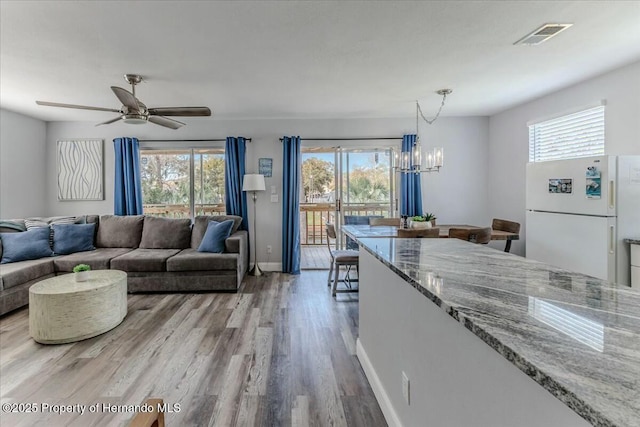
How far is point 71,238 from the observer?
4309mm

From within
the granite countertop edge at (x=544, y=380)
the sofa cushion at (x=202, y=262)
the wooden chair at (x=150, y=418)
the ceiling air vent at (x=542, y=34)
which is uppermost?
the ceiling air vent at (x=542, y=34)

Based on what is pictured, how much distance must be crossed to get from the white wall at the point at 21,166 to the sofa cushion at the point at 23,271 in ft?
4.71

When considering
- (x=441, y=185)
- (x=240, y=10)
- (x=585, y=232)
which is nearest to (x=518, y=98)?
(x=441, y=185)

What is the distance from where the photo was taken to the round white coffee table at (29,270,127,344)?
8.66 ft

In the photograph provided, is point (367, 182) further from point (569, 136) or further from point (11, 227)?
point (11, 227)

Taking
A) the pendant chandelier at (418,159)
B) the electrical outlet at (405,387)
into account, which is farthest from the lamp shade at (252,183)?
the electrical outlet at (405,387)

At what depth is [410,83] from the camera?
349 centimetres

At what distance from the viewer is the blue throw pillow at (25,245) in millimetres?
3730

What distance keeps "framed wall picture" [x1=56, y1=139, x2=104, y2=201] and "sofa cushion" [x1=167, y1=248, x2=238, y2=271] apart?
89.8 inches

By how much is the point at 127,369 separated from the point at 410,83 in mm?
3740

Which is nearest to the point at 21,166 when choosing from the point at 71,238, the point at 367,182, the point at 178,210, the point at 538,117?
the point at 71,238

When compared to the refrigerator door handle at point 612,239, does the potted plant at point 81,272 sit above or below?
below

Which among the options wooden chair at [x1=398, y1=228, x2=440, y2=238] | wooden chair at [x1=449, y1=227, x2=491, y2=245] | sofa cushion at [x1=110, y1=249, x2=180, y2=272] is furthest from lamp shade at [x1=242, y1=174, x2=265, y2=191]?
wooden chair at [x1=449, y1=227, x2=491, y2=245]

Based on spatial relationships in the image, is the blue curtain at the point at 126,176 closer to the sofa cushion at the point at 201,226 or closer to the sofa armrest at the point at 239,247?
the sofa cushion at the point at 201,226
